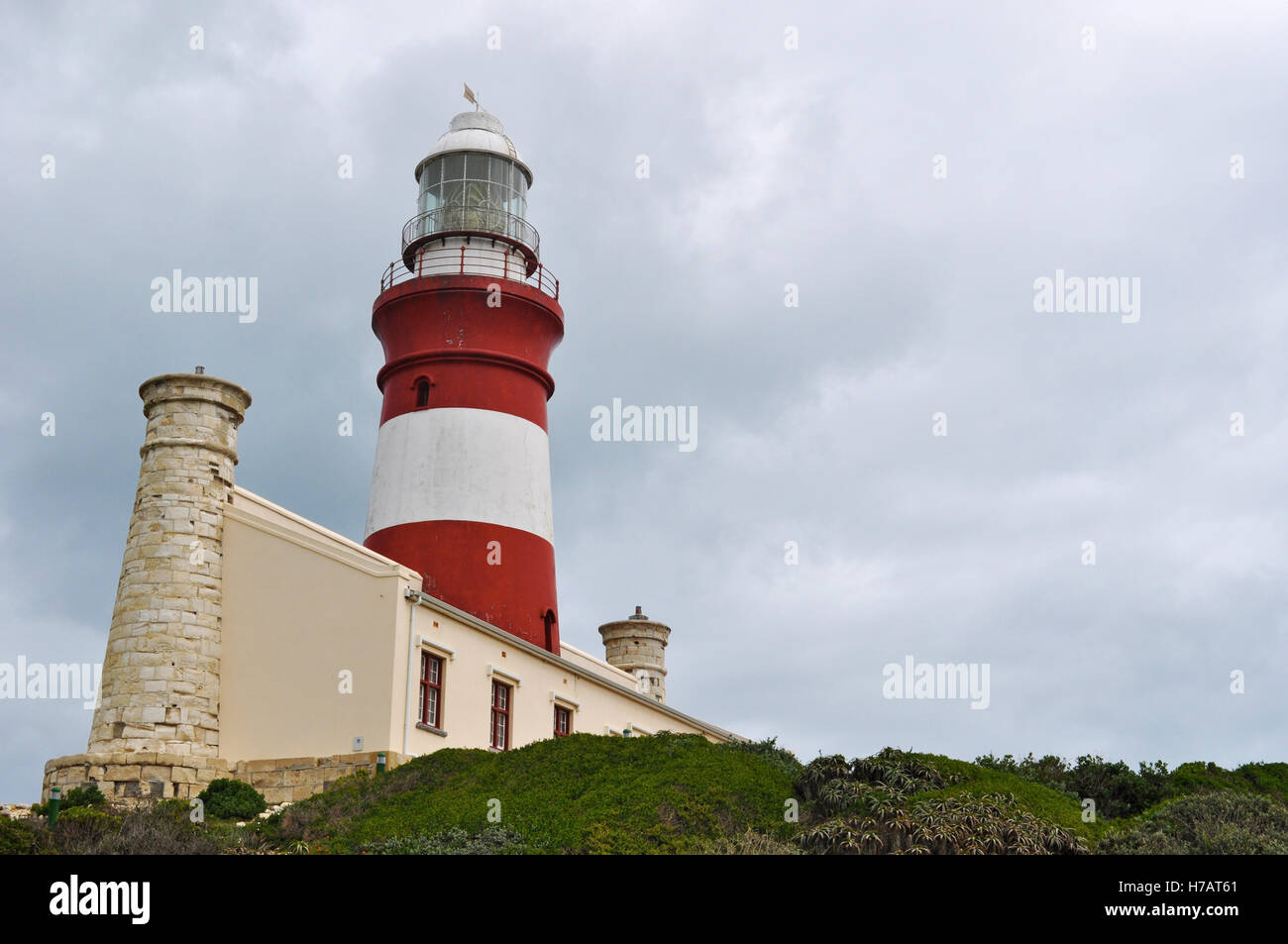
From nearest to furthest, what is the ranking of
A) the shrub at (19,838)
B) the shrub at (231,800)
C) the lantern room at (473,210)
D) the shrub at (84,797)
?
the shrub at (19,838)
the shrub at (84,797)
the shrub at (231,800)
the lantern room at (473,210)

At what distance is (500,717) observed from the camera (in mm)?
27875

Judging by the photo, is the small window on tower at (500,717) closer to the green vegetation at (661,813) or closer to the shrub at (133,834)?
the green vegetation at (661,813)

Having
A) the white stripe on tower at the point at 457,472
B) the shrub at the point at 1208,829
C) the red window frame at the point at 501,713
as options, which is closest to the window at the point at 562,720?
the red window frame at the point at 501,713

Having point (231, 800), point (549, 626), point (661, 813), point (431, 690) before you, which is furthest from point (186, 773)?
point (549, 626)

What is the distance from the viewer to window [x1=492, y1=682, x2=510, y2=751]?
1086 inches

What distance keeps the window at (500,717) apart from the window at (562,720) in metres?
2.31

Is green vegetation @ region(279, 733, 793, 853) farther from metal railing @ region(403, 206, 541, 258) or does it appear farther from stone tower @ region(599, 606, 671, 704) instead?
stone tower @ region(599, 606, 671, 704)

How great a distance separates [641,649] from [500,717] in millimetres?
16641

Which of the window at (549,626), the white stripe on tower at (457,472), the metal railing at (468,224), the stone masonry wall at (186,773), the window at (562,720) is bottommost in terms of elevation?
the stone masonry wall at (186,773)

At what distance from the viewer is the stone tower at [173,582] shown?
23.8 metres

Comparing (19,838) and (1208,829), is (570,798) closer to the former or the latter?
(19,838)
